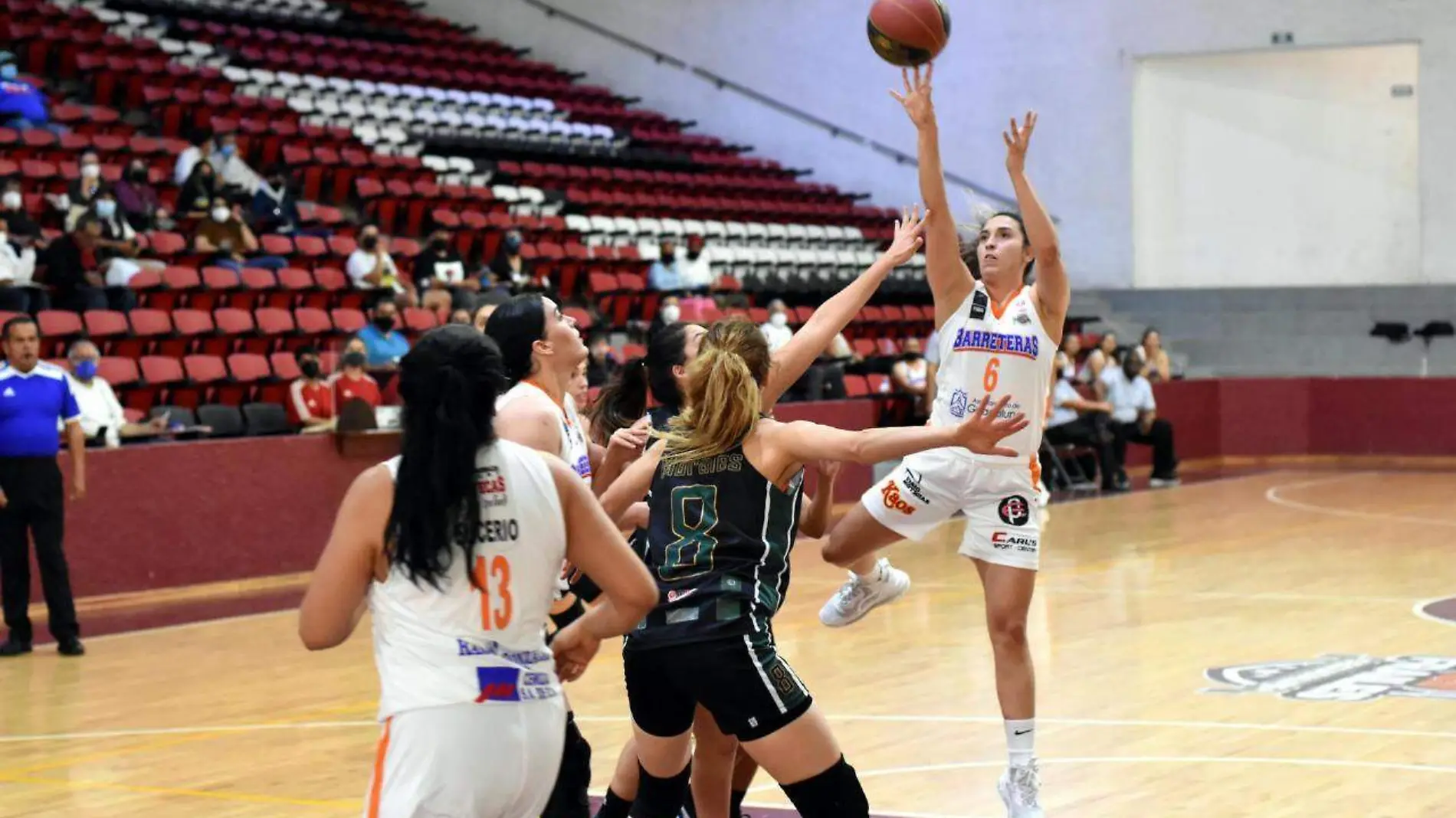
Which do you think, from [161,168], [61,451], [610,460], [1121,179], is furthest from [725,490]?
[1121,179]

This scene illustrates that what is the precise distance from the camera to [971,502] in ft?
19.8

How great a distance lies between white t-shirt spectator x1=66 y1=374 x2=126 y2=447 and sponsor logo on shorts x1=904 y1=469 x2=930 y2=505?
730cm

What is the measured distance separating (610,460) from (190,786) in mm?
2671

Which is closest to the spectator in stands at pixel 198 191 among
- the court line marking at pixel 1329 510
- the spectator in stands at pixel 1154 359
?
the court line marking at pixel 1329 510

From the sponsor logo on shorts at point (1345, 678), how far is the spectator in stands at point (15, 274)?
28.9 ft

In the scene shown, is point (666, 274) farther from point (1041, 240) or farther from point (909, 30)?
point (1041, 240)

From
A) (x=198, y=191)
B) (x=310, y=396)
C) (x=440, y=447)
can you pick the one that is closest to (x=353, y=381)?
(x=310, y=396)

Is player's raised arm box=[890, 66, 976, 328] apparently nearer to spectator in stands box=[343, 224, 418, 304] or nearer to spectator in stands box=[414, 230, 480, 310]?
spectator in stands box=[414, 230, 480, 310]

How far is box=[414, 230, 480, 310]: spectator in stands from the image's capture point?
1623 cm

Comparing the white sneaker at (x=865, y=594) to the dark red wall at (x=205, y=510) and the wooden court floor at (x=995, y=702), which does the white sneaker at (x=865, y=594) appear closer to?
the wooden court floor at (x=995, y=702)

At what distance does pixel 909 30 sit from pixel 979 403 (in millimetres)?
1497

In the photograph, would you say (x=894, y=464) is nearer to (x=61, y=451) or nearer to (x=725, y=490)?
(x=61, y=451)

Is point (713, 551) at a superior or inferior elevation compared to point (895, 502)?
superior

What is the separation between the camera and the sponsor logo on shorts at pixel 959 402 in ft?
19.9
